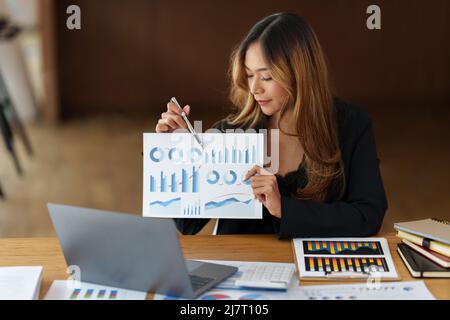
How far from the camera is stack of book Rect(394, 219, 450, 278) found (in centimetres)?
177

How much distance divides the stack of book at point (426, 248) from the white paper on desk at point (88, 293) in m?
0.64

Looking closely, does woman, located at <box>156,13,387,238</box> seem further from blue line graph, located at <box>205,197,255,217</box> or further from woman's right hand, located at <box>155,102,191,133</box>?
blue line graph, located at <box>205,197,255,217</box>

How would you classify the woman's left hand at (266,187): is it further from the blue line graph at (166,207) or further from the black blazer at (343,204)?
the blue line graph at (166,207)

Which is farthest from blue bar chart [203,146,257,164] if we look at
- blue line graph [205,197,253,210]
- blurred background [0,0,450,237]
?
blurred background [0,0,450,237]

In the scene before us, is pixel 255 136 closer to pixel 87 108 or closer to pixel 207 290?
pixel 207 290

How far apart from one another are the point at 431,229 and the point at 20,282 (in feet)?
3.33

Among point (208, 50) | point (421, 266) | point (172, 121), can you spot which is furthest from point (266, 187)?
point (208, 50)

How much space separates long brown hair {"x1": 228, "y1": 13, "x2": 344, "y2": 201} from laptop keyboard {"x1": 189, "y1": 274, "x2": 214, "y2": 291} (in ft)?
1.98

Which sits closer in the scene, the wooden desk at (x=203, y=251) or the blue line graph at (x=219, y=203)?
the wooden desk at (x=203, y=251)

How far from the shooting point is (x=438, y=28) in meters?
7.36

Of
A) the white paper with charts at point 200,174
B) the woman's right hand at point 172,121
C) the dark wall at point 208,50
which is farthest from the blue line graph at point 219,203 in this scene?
the dark wall at point 208,50

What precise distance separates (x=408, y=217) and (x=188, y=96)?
3.43m

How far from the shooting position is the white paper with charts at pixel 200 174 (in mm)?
2027
